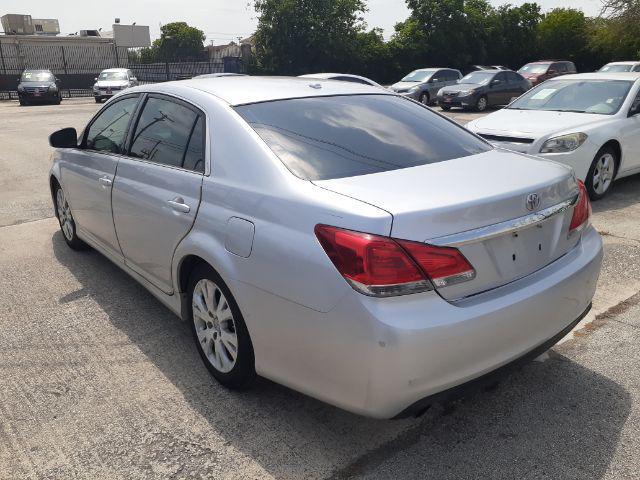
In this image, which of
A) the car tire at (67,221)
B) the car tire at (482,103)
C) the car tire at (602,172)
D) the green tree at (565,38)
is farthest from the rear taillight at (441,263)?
the green tree at (565,38)

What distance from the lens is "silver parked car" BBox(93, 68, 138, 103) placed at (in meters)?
25.8

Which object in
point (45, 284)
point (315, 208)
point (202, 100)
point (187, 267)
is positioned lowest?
point (45, 284)

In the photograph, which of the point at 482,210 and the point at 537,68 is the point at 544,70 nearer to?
the point at 537,68

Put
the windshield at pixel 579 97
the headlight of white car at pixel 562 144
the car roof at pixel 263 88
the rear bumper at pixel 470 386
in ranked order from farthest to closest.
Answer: the windshield at pixel 579 97, the headlight of white car at pixel 562 144, the car roof at pixel 263 88, the rear bumper at pixel 470 386

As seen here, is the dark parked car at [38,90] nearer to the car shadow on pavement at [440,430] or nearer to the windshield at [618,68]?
the windshield at [618,68]

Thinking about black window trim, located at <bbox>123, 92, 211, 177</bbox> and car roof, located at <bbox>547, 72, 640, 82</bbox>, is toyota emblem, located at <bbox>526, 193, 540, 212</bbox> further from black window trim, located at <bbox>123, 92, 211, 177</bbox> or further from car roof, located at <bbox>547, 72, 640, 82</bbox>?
car roof, located at <bbox>547, 72, 640, 82</bbox>

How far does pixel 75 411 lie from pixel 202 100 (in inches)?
70.3

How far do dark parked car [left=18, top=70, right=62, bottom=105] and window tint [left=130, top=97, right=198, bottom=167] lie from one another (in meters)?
24.7

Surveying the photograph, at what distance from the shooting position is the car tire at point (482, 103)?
20.4 meters

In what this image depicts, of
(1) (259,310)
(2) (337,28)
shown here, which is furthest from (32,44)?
(1) (259,310)

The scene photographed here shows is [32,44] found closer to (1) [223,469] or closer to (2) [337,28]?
(2) [337,28]

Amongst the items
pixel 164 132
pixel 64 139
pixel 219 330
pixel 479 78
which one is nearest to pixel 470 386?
pixel 219 330

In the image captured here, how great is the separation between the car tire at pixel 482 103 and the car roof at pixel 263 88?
17.6 meters

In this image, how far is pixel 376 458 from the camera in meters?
2.62
